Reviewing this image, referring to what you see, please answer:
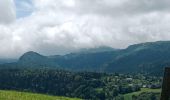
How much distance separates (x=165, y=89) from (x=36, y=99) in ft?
116

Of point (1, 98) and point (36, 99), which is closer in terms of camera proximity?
point (1, 98)

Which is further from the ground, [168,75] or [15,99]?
[168,75]

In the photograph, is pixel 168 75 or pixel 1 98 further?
pixel 1 98

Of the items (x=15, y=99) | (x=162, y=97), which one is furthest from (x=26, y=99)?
(x=162, y=97)

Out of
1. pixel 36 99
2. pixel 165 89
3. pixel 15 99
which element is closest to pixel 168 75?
pixel 165 89

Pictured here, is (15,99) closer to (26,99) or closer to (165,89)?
(26,99)

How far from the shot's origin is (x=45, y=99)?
45.7 meters

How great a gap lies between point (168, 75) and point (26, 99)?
33.2 metres

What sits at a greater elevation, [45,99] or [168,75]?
[168,75]

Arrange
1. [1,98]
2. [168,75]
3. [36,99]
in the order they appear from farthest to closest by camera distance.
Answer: [36,99] → [1,98] → [168,75]

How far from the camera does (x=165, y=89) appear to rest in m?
11.3

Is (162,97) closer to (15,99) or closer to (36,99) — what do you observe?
(15,99)

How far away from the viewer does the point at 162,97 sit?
37.3 ft

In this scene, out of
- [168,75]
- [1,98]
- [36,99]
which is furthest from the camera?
[36,99]
